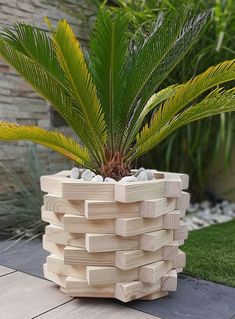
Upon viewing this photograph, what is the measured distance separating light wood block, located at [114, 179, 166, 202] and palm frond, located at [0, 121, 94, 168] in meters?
0.35

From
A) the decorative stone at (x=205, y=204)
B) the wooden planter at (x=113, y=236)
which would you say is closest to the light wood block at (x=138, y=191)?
the wooden planter at (x=113, y=236)

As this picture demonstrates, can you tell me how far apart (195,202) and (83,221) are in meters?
2.72

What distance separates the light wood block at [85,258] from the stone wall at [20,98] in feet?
5.58

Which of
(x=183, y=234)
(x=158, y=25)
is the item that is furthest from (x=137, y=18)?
(x=183, y=234)

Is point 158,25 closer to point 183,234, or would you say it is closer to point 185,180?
point 185,180

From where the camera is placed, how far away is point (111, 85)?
6.11 feet

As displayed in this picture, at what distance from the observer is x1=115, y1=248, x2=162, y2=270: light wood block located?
5.62 feet

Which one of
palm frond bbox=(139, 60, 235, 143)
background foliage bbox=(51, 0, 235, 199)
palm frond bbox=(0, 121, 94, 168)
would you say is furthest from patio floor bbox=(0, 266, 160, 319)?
background foliage bbox=(51, 0, 235, 199)

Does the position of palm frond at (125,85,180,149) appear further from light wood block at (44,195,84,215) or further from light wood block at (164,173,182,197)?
light wood block at (44,195,84,215)

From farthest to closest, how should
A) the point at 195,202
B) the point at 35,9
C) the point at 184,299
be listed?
1. the point at 195,202
2. the point at 35,9
3. the point at 184,299

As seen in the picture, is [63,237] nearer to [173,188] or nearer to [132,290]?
[132,290]

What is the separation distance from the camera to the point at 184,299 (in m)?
1.87

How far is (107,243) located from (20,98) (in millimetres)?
2186

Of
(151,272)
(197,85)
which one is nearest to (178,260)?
(151,272)
